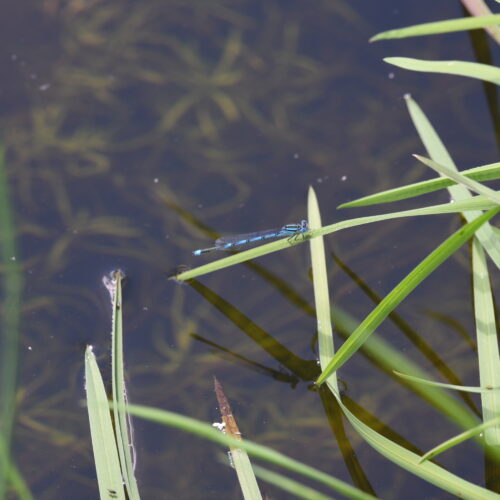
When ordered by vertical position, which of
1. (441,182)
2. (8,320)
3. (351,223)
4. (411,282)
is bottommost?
(8,320)

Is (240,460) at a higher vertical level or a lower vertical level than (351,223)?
lower

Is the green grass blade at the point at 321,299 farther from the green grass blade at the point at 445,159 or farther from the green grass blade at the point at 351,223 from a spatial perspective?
the green grass blade at the point at 445,159

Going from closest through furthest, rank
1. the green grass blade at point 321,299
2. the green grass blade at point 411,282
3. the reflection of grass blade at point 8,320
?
the green grass blade at point 411,282
the green grass blade at point 321,299
the reflection of grass blade at point 8,320

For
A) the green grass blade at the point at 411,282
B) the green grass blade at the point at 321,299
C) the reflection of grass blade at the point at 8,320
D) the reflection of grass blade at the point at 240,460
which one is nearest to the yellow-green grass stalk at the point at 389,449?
the green grass blade at the point at 321,299

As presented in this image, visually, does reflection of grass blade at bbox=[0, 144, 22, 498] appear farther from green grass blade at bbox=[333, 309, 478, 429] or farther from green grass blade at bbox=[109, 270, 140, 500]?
green grass blade at bbox=[333, 309, 478, 429]

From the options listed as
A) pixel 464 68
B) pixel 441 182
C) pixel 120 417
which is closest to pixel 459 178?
pixel 441 182

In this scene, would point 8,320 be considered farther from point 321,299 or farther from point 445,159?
point 445,159
